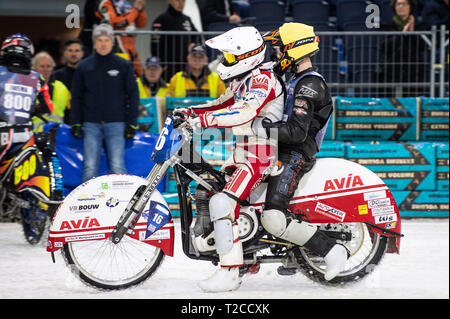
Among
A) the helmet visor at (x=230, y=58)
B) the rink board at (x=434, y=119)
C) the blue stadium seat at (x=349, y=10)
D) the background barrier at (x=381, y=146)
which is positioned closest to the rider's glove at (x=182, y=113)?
the helmet visor at (x=230, y=58)

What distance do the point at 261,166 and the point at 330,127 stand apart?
16.4ft

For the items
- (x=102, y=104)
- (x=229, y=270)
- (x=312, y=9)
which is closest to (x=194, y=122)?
(x=229, y=270)

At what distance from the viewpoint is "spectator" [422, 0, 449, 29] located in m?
12.1

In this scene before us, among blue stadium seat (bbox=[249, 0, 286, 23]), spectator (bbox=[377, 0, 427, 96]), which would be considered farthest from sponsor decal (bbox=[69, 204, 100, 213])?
blue stadium seat (bbox=[249, 0, 286, 23])

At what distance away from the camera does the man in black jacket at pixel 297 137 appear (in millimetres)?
5664

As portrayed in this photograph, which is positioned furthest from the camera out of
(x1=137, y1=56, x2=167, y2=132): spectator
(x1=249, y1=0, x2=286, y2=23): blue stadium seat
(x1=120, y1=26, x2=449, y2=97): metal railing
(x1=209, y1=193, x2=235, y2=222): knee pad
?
(x1=249, y1=0, x2=286, y2=23): blue stadium seat

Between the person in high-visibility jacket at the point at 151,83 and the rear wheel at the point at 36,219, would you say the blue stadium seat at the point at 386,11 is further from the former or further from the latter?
the rear wheel at the point at 36,219

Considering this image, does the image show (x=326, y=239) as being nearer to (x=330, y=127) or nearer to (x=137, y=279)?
(x=137, y=279)

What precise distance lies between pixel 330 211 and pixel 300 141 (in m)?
0.59

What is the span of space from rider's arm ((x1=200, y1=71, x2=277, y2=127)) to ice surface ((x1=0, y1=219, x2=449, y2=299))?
1.22m

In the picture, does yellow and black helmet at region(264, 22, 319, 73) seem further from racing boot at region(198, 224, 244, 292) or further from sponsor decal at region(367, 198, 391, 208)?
racing boot at region(198, 224, 244, 292)

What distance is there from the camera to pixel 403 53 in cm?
1060

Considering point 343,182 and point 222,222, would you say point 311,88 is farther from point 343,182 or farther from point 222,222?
point 222,222

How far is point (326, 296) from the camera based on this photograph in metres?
5.70
